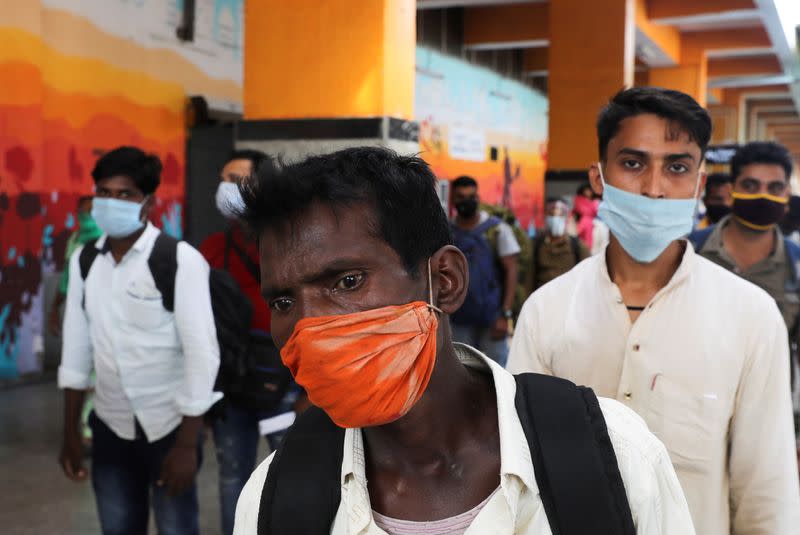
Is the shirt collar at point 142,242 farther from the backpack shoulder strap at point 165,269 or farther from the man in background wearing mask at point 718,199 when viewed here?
the man in background wearing mask at point 718,199

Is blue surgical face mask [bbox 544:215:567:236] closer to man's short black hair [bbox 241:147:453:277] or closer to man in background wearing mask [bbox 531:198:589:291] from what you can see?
man in background wearing mask [bbox 531:198:589:291]

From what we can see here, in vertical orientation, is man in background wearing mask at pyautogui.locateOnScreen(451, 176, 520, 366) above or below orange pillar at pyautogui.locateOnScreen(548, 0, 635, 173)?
below

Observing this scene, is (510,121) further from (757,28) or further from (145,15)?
(145,15)

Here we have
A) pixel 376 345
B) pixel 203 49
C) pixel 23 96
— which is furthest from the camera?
pixel 203 49

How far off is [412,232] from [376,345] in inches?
7.1

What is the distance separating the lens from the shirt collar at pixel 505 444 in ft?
4.12

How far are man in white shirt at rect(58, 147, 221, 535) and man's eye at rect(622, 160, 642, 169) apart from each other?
5.18 feet

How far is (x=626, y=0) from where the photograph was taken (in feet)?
35.4

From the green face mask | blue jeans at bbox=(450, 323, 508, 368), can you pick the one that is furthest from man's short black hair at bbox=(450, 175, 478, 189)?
the green face mask

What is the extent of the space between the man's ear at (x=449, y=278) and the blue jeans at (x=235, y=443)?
7.16 feet

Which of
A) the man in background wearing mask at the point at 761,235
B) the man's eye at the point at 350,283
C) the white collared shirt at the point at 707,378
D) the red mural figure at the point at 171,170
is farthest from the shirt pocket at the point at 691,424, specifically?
the red mural figure at the point at 171,170

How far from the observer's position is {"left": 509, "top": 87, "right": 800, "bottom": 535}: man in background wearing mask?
197cm

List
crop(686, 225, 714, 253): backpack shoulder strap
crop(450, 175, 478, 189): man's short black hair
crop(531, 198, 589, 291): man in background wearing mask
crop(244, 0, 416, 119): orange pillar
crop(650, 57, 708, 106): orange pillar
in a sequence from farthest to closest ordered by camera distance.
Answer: crop(650, 57, 708, 106): orange pillar → crop(531, 198, 589, 291): man in background wearing mask → crop(450, 175, 478, 189): man's short black hair → crop(244, 0, 416, 119): orange pillar → crop(686, 225, 714, 253): backpack shoulder strap

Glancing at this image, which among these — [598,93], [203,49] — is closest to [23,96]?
[203,49]
